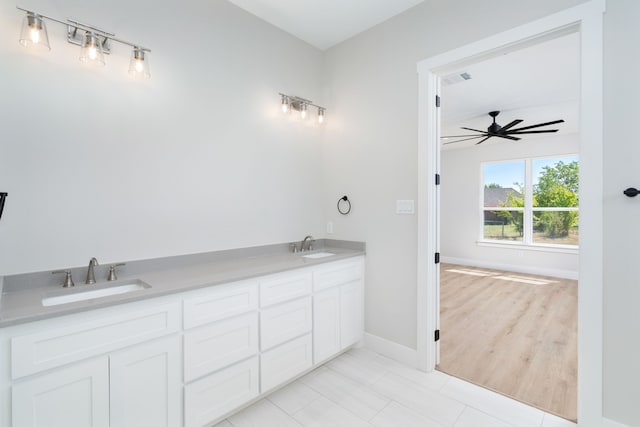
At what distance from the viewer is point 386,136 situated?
8.63 ft

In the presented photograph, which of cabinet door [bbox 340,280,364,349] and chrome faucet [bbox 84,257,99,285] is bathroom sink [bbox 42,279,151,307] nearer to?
chrome faucet [bbox 84,257,99,285]

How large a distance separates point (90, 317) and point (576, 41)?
4.16 m

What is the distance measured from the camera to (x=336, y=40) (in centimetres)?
296

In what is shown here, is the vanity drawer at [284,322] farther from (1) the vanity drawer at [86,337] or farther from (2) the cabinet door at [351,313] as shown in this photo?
(1) the vanity drawer at [86,337]

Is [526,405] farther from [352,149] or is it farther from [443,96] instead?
[443,96]

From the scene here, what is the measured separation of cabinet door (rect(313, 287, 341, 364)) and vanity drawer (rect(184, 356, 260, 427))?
1.85 ft

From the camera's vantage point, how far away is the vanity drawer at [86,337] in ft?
3.76

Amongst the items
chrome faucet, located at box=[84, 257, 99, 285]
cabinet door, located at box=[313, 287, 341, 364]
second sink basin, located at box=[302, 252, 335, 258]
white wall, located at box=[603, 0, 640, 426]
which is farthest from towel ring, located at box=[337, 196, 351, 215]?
chrome faucet, located at box=[84, 257, 99, 285]

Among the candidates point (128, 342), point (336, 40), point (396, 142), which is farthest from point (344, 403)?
point (336, 40)

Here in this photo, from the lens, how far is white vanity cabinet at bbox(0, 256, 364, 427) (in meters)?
1.17

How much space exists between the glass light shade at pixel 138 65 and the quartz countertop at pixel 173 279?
4.07 ft

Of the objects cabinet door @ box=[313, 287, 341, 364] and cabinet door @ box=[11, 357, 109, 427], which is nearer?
cabinet door @ box=[11, 357, 109, 427]

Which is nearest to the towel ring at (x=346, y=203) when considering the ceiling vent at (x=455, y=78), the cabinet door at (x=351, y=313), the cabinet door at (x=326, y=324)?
the cabinet door at (x=351, y=313)

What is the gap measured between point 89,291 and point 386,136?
A: 7.92 feet
